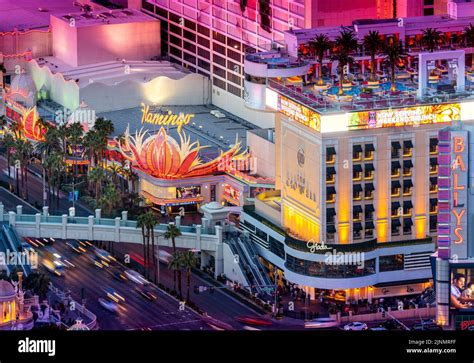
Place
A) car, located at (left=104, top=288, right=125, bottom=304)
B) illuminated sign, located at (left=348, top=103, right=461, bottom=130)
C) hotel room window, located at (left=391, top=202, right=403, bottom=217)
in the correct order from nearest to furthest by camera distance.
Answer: illuminated sign, located at (left=348, top=103, right=461, bottom=130) → car, located at (left=104, top=288, right=125, bottom=304) → hotel room window, located at (left=391, top=202, right=403, bottom=217)

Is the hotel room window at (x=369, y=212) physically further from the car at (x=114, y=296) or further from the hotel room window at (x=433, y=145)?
the car at (x=114, y=296)

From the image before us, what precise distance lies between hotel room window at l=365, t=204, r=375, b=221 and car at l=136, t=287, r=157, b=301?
1696cm

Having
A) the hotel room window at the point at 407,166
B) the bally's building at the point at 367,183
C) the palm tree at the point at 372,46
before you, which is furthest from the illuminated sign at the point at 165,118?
the hotel room window at the point at 407,166

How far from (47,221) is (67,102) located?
1355 inches

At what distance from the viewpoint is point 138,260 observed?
10750 centimetres

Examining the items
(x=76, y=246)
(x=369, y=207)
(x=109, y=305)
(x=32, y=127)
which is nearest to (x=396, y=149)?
(x=369, y=207)

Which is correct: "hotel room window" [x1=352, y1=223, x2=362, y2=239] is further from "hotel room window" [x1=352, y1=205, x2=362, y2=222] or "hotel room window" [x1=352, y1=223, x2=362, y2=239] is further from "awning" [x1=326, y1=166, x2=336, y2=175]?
"awning" [x1=326, y1=166, x2=336, y2=175]

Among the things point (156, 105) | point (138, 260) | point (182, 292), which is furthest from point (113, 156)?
point (182, 292)

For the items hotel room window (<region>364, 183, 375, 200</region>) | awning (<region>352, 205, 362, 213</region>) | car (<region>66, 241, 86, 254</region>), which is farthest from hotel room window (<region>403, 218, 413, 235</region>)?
car (<region>66, 241, 86, 254</region>)

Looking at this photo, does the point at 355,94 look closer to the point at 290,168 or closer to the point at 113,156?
the point at 290,168

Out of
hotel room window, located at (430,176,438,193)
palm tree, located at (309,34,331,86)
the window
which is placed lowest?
the window

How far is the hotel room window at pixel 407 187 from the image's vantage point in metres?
98.0

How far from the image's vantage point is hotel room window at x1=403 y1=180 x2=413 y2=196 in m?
98.0

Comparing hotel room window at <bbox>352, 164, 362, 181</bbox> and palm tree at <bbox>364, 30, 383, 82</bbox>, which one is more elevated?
palm tree at <bbox>364, 30, 383, 82</bbox>
